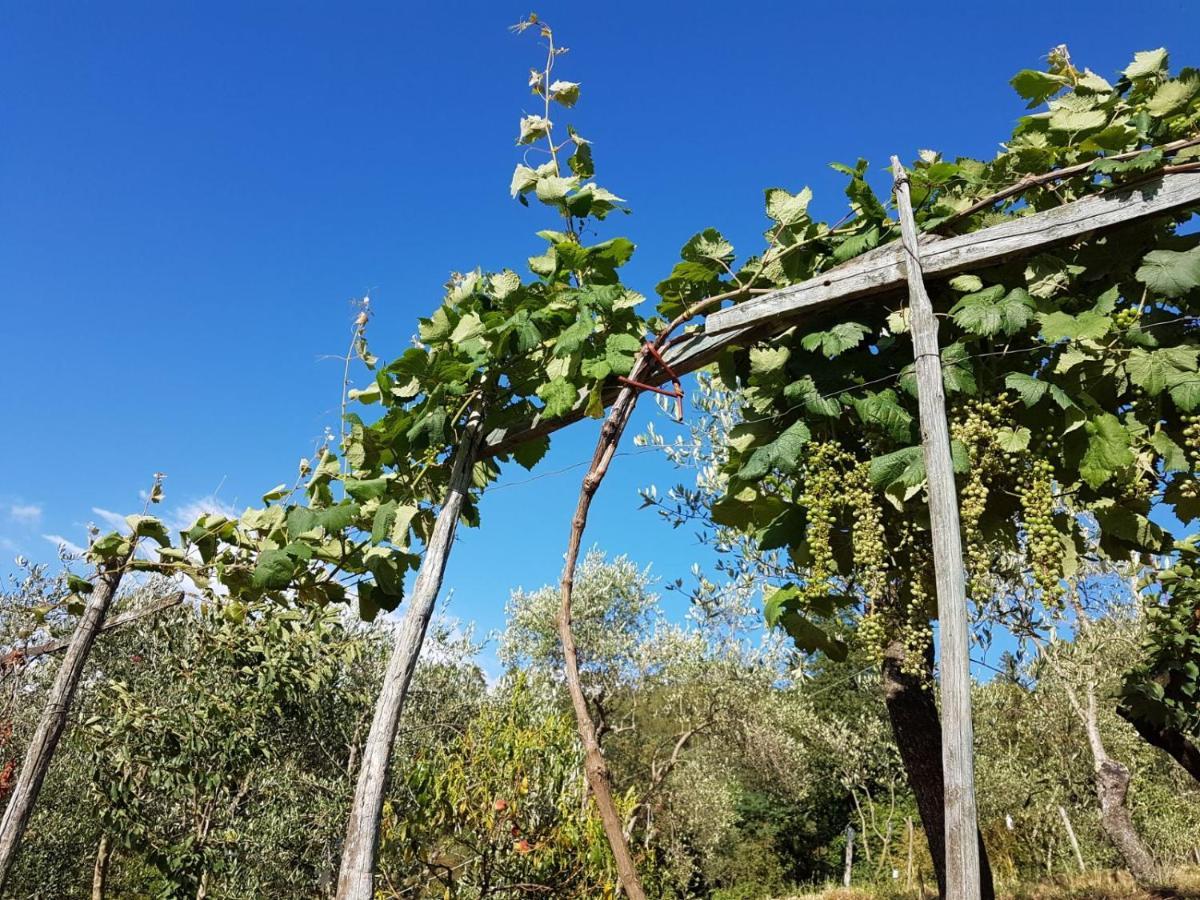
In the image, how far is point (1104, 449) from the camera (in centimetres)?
269

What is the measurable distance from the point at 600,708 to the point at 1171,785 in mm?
21453

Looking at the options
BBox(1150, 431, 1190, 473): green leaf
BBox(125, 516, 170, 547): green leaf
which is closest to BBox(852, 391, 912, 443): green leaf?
BBox(1150, 431, 1190, 473): green leaf

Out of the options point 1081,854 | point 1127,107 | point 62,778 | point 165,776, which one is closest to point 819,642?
point 1127,107

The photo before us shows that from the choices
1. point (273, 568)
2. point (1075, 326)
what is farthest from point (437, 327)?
point (1075, 326)

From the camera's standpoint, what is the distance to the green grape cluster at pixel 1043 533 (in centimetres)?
247

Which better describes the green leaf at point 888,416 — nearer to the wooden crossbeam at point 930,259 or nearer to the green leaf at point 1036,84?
the wooden crossbeam at point 930,259

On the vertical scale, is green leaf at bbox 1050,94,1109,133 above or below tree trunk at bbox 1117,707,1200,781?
above

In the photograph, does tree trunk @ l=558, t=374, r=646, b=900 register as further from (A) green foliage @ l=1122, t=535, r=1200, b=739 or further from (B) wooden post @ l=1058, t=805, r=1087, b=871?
(B) wooden post @ l=1058, t=805, r=1087, b=871

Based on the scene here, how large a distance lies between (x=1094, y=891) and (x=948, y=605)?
42.0 feet

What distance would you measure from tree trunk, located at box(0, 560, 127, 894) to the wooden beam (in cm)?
330

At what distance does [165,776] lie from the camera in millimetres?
8234

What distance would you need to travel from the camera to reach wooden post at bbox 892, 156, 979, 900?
6.56 feet

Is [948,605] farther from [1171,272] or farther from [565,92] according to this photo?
[565,92]

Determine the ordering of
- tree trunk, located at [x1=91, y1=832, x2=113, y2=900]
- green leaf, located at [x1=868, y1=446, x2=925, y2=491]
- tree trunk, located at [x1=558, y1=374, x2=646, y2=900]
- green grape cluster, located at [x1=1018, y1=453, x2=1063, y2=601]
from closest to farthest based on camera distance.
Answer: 1. tree trunk, located at [x1=558, y1=374, x2=646, y2=900]
2. green grape cluster, located at [x1=1018, y1=453, x2=1063, y2=601]
3. green leaf, located at [x1=868, y1=446, x2=925, y2=491]
4. tree trunk, located at [x1=91, y1=832, x2=113, y2=900]
